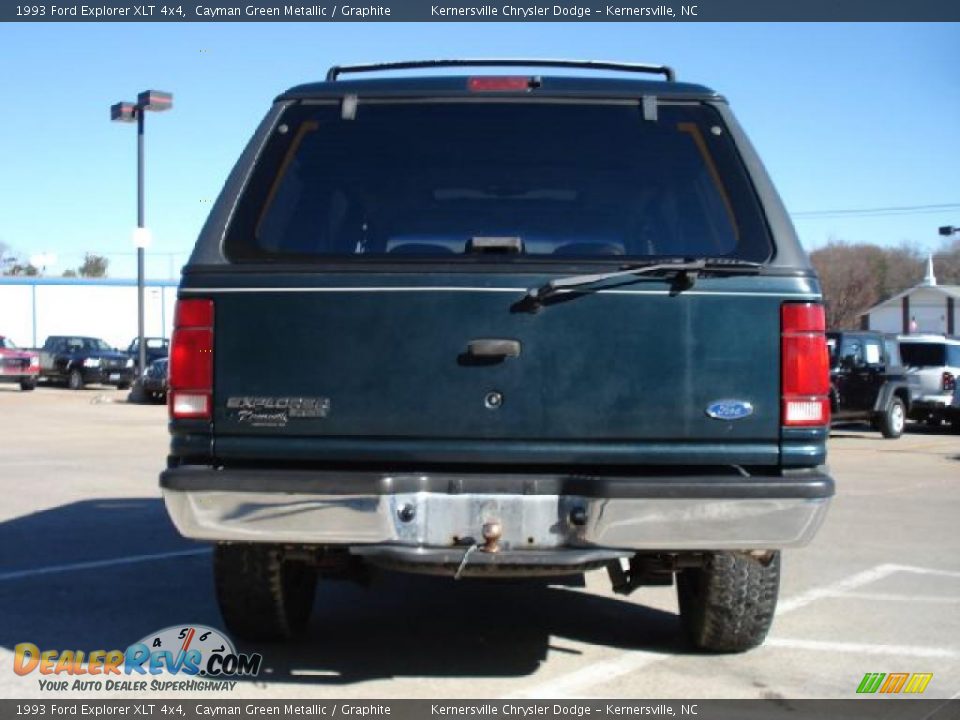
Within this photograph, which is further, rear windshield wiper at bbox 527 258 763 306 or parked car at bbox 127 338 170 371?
parked car at bbox 127 338 170 371

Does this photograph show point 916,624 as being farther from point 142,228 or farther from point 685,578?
point 142,228

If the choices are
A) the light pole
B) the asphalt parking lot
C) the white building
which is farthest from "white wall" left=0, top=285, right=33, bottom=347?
the white building

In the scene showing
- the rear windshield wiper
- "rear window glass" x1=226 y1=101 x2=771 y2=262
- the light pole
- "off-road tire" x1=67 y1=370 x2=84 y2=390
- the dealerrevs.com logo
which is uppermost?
the light pole

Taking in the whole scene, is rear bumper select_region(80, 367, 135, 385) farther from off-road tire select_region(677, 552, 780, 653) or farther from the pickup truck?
off-road tire select_region(677, 552, 780, 653)

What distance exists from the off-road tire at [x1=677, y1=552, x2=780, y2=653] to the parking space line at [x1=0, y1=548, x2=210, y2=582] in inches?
148

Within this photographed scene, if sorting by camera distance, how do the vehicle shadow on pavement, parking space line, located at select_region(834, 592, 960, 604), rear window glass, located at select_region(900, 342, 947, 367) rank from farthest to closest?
1. rear window glass, located at select_region(900, 342, 947, 367)
2. parking space line, located at select_region(834, 592, 960, 604)
3. the vehicle shadow on pavement

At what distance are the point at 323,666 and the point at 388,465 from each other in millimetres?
1261

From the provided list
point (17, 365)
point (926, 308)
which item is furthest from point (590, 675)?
point (926, 308)

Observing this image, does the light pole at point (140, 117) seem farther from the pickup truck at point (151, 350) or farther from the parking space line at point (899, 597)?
the parking space line at point (899, 597)

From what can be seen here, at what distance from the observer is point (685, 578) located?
5.11 m

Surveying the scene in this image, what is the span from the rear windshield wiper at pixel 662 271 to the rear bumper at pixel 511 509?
25.6 inches

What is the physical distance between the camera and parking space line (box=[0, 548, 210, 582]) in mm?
6828

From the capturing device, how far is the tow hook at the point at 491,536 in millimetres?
3953

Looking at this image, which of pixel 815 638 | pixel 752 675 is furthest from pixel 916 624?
pixel 752 675
